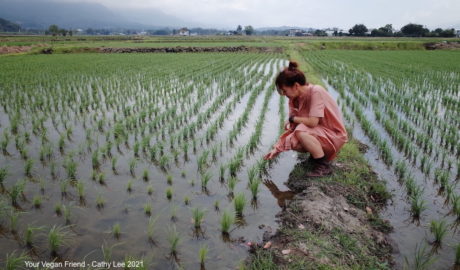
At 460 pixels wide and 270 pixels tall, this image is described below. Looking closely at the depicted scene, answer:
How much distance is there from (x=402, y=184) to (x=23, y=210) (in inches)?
164

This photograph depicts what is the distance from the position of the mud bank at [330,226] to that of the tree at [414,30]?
199 feet

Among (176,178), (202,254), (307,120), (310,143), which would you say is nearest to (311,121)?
(307,120)

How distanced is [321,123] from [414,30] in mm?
61272

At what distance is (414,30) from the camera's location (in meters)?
54.1

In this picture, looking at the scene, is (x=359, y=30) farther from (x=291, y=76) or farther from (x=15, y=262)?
(x=15, y=262)

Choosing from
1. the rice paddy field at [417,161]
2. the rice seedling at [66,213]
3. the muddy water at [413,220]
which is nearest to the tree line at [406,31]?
the rice paddy field at [417,161]

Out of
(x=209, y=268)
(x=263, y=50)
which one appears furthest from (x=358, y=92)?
(x=263, y=50)

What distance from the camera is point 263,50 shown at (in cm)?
2989

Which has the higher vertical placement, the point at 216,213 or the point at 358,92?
the point at 358,92

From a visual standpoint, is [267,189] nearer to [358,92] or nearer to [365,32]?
[358,92]

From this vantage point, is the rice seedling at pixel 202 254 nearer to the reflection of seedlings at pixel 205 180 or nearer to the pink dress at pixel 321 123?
the reflection of seedlings at pixel 205 180

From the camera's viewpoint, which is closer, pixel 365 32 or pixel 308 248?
pixel 308 248

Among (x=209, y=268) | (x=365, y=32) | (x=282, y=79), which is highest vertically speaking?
(x=365, y=32)

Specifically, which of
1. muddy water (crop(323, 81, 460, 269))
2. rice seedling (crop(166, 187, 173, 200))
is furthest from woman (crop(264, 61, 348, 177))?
rice seedling (crop(166, 187, 173, 200))
